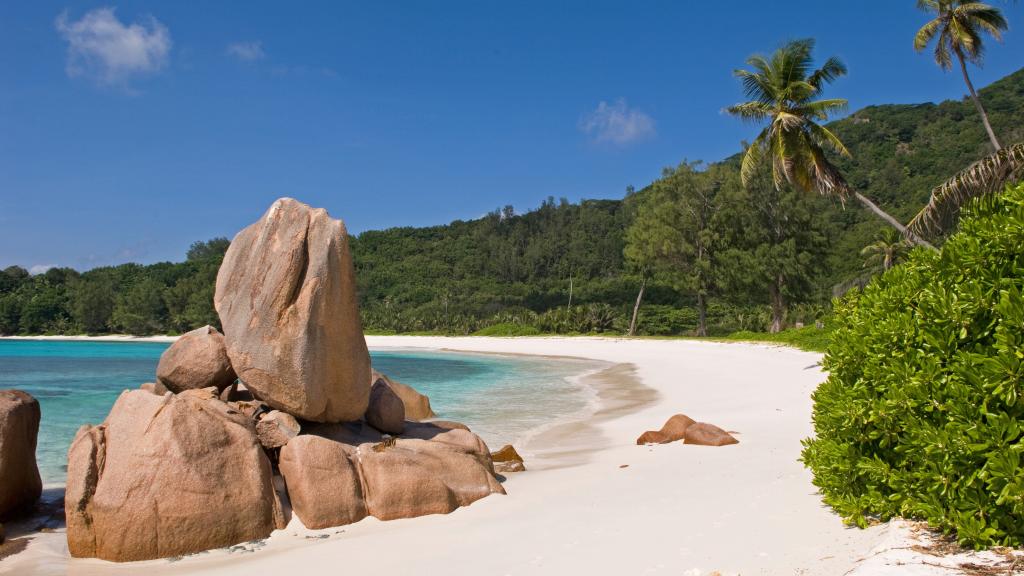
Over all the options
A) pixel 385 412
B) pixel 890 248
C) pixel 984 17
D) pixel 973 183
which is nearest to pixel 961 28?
pixel 984 17

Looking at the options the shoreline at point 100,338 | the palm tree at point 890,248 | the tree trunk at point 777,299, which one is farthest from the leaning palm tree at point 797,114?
the shoreline at point 100,338

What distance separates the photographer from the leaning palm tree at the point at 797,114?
79.2ft

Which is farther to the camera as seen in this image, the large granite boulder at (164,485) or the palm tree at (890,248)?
the palm tree at (890,248)

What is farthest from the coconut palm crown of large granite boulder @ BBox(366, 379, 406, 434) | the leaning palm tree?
large granite boulder @ BBox(366, 379, 406, 434)

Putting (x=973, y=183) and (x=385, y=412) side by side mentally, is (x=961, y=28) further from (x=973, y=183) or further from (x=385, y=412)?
(x=385, y=412)

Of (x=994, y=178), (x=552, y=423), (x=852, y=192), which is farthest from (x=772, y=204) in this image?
(x=552, y=423)

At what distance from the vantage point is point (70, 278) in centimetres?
10744

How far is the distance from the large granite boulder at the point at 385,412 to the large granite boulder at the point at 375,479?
0.93 meters

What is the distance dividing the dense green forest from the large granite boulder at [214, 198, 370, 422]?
3248cm

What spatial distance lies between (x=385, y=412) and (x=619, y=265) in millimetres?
86046

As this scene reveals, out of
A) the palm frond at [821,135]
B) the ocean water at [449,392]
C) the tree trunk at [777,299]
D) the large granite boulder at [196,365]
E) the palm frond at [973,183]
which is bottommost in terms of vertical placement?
the ocean water at [449,392]

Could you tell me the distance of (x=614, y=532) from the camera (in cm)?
572

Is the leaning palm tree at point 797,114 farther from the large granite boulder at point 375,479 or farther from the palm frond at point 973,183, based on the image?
the large granite boulder at point 375,479

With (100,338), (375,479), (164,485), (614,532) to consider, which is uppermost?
(164,485)
